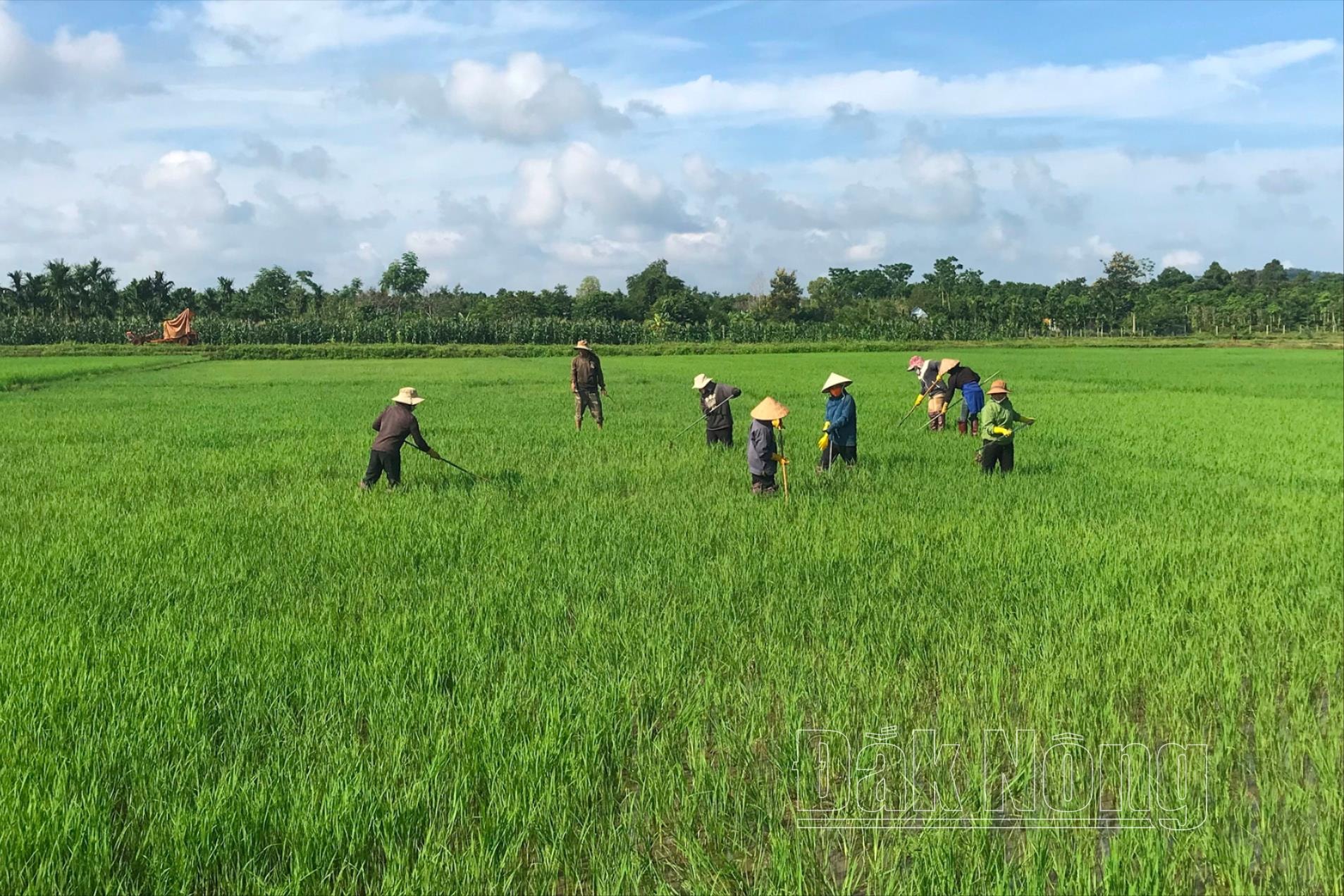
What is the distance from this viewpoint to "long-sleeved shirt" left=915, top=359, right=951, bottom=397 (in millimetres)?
11812

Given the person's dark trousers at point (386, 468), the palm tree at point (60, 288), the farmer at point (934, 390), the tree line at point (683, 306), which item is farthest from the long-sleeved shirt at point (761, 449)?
the palm tree at point (60, 288)

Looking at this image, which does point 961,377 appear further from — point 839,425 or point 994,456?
point 839,425

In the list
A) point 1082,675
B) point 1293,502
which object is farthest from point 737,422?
point 1082,675

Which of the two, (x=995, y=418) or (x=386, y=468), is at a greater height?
(x=995, y=418)

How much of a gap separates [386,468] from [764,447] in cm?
334

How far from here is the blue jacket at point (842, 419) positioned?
809cm

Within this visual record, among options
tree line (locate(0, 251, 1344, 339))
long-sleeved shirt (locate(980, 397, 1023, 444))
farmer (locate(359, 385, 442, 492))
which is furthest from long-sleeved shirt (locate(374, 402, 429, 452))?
tree line (locate(0, 251, 1344, 339))

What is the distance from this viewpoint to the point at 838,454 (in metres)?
8.83

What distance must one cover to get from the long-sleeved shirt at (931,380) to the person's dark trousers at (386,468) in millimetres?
7083

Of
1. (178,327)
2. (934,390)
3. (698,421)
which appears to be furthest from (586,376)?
(178,327)

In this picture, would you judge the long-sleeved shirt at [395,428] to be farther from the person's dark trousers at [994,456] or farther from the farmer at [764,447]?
the person's dark trousers at [994,456]

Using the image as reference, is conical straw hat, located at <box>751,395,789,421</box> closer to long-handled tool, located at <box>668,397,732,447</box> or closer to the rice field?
the rice field

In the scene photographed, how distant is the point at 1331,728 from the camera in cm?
322

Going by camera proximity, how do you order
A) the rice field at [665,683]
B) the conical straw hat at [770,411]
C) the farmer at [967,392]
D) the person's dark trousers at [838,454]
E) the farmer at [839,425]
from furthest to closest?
1. the farmer at [967,392]
2. the person's dark trousers at [838,454]
3. the farmer at [839,425]
4. the conical straw hat at [770,411]
5. the rice field at [665,683]
